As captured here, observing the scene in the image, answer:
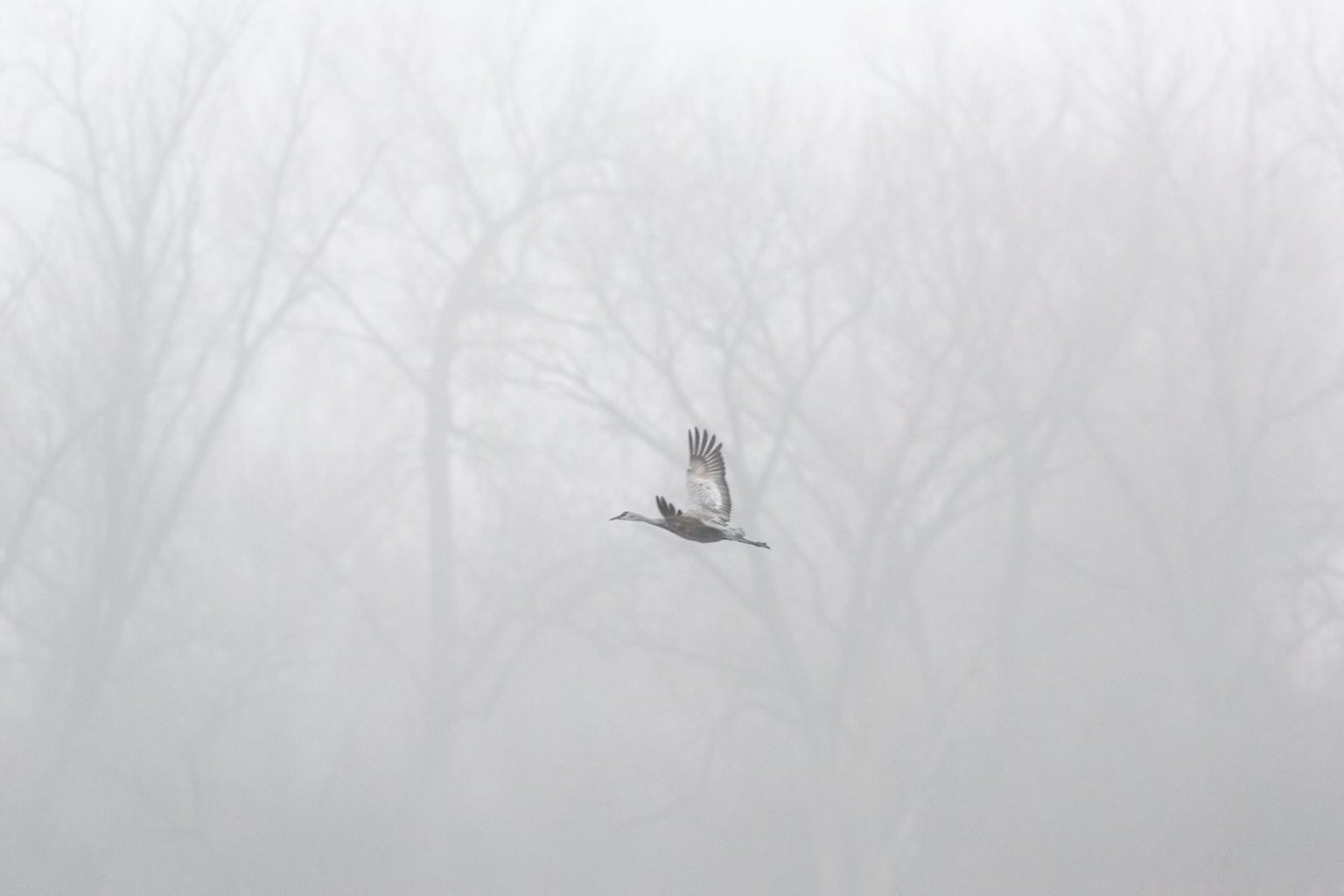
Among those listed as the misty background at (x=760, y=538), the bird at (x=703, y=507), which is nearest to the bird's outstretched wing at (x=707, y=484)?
the bird at (x=703, y=507)

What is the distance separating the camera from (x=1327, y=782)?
18.3m

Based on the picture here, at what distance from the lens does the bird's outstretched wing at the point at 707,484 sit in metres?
6.55

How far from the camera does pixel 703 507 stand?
6586 mm

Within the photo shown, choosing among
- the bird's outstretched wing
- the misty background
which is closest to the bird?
the bird's outstretched wing

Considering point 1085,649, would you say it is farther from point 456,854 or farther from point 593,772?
point 456,854

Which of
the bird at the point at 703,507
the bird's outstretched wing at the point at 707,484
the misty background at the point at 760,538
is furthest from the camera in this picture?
the misty background at the point at 760,538

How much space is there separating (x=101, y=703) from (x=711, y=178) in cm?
1140

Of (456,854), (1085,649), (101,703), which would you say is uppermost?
(1085,649)

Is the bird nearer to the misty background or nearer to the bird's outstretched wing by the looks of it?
the bird's outstretched wing

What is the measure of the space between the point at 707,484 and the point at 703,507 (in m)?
0.29

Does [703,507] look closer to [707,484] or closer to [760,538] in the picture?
[707,484]

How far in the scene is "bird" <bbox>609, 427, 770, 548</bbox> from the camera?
20.0 ft

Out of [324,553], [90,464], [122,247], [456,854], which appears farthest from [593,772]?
[122,247]

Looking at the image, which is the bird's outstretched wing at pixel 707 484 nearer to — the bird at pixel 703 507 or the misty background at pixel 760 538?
the bird at pixel 703 507
